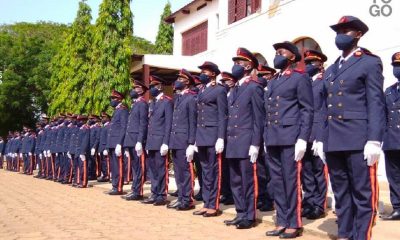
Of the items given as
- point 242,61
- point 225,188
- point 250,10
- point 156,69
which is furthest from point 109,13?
point 242,61

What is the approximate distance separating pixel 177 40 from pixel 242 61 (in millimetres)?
19068

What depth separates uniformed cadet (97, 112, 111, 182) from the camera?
13.2 metres

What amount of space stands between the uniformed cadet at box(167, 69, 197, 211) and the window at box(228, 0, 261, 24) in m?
8.45

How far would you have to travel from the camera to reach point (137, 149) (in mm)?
8891

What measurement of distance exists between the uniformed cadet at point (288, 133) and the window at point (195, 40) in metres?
16.2

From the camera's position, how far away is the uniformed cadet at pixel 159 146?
27.8 ft

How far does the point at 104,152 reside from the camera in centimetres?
1302

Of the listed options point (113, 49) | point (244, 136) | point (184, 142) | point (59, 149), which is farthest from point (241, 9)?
point (244, 136)

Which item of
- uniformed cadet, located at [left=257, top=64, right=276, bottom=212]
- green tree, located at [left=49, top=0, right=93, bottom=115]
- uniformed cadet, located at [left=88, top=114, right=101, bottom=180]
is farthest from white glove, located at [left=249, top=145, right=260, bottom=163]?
green tree, located at [left=49, top=0, right=93, bottom=115]

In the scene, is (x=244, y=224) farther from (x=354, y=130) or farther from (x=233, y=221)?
(x=354, y=130)

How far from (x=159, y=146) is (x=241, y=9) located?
9318 mm

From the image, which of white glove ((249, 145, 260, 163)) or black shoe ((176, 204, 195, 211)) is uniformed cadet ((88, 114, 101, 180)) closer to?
black shoe ((176, 204, 195, 211))

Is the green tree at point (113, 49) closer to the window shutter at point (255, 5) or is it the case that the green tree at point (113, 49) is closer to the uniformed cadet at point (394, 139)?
the window shutter at point (255, 5)

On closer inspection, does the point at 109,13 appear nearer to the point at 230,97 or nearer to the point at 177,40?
the point at 177,40
